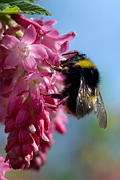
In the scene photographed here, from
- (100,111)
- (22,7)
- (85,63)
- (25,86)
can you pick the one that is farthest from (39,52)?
(100,111)

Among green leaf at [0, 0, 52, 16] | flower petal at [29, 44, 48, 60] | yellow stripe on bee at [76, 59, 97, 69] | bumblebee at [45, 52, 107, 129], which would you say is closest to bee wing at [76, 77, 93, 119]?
bumblebee at [45, 52, 107, 129]

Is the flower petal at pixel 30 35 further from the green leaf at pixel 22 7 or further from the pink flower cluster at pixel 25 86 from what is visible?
the green leaf at pixel 22 7

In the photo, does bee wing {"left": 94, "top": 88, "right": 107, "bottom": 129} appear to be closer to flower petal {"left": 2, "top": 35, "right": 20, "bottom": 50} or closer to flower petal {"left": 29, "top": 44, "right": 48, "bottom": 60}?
flower petal {"left": 29, "top": 44, "right": 48, "bottom": 60}

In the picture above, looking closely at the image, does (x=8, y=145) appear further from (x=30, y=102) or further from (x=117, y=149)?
(x=117, y=149)

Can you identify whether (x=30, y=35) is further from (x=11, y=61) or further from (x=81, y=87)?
(x=81, y=87)

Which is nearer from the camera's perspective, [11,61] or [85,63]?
[11,61]

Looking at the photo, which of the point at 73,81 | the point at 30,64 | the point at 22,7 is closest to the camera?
the point at 30,64

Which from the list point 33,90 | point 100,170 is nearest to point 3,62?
point 33,90
